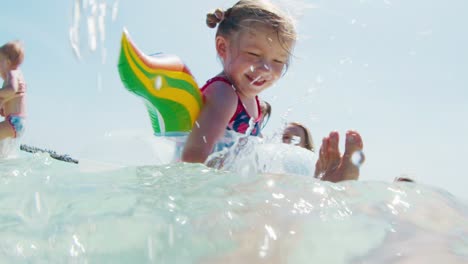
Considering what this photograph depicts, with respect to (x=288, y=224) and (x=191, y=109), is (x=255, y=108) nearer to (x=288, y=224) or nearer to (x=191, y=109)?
(x=191, y=109)

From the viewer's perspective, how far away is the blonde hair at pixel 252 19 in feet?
11.8

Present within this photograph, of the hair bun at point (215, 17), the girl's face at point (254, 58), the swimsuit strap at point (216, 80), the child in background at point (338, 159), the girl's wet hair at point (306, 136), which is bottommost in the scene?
the girl's wet hair at point (306, 136)

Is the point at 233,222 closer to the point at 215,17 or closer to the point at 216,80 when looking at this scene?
the point at 216,80

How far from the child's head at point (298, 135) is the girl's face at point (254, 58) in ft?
7.37

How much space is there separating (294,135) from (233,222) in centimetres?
444

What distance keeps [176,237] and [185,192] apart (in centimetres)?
42

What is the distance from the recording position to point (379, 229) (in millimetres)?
1655

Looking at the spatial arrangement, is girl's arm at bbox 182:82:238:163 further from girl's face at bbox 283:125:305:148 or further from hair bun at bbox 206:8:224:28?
girl's face at bbox 283:125:305:148

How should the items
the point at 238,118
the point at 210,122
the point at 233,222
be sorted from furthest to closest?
the point at 238,118 → the point at 210,122 → the point at 233,222

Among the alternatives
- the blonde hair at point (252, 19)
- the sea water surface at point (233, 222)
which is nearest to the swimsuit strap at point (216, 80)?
the blonde hair at point (252, 19)

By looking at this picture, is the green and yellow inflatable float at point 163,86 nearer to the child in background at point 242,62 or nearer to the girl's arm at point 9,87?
the child in background at point 242,62

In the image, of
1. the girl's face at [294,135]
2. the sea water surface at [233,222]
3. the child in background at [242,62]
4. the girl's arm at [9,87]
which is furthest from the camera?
the girl's arm at [9,87]

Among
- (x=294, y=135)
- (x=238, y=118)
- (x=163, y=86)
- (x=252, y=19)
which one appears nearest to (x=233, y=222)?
(x=163, y=86)

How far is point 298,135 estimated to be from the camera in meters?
6.09
